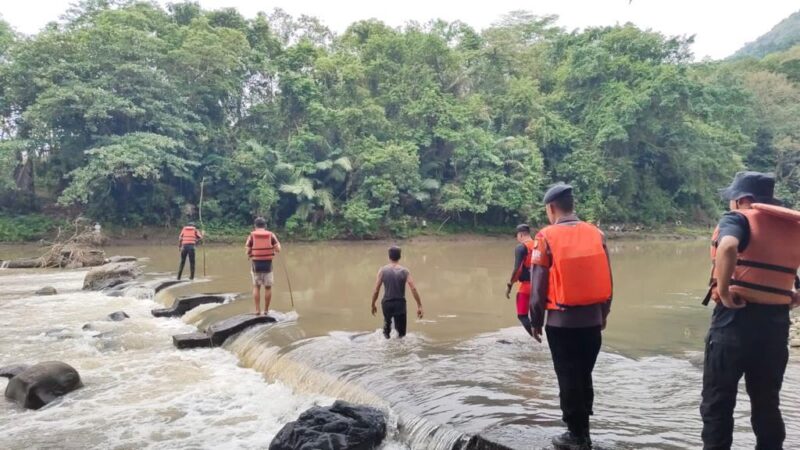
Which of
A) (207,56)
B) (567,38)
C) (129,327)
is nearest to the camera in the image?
(129,327)

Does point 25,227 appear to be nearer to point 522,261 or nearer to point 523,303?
point 522,261

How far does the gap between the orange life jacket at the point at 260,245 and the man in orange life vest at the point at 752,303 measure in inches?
298

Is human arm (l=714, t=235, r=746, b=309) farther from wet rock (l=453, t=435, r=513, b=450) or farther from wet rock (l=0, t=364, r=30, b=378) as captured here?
wet rock (l=0, t=364, r=30, b=378)

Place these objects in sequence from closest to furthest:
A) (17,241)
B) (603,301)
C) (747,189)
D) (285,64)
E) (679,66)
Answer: (747,189), (603,301), (17,241), (285,64), (679,66)

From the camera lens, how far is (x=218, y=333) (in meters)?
9.60

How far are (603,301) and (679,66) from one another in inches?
1367

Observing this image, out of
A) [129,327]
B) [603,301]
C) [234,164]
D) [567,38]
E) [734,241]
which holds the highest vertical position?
[567,38]

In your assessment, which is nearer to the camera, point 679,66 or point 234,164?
→ point 234,164

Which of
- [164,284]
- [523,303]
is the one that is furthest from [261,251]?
[164,284]

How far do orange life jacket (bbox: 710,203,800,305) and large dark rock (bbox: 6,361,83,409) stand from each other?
7.79 m

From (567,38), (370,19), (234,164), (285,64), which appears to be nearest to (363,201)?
(234,164)

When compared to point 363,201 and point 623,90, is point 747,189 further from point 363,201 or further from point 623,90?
point 623,90

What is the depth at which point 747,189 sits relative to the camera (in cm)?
363

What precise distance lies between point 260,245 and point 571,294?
22.7 feet
